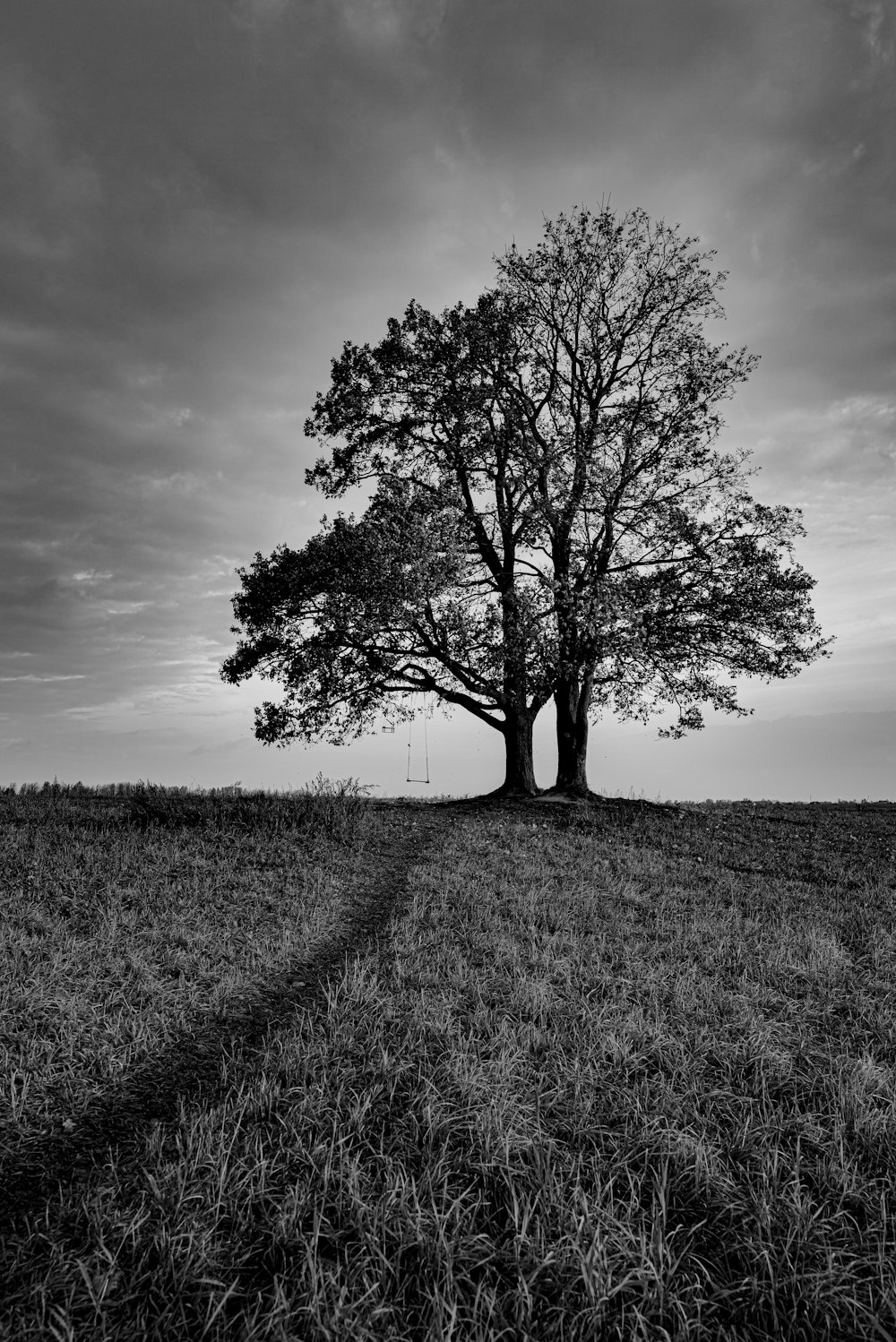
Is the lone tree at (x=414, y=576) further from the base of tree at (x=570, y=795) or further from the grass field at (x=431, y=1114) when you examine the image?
the grass field at (x=431, y=1114)

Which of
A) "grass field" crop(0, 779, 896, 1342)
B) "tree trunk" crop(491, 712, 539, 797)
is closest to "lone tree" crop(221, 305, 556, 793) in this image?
"tree trunk" crop(491, 712, 539, 797)

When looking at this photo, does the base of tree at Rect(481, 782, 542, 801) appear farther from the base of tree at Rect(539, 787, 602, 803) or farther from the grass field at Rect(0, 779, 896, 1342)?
the grass field at Rect(0, 779, 896, 1342)

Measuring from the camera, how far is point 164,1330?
119 inches

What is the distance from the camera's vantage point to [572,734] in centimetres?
2291

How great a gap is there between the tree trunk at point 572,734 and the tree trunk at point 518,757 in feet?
2.94

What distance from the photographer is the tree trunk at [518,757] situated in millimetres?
22766

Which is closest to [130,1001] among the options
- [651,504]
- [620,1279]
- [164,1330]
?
[164,1330]

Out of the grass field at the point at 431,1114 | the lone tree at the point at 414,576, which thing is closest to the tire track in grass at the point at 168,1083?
the grass field at the point at 431,1114

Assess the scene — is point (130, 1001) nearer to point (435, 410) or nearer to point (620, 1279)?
point (620, 1279)

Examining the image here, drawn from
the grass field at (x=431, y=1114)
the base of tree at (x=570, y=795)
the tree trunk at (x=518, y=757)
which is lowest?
the grass field at (x=431, y=1114)

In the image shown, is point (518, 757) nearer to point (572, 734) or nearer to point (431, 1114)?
point (572, 734)

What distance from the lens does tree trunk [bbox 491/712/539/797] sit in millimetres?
22766

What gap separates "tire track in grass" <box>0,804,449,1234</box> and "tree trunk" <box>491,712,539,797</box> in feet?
45.2

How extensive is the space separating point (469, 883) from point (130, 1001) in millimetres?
5823
